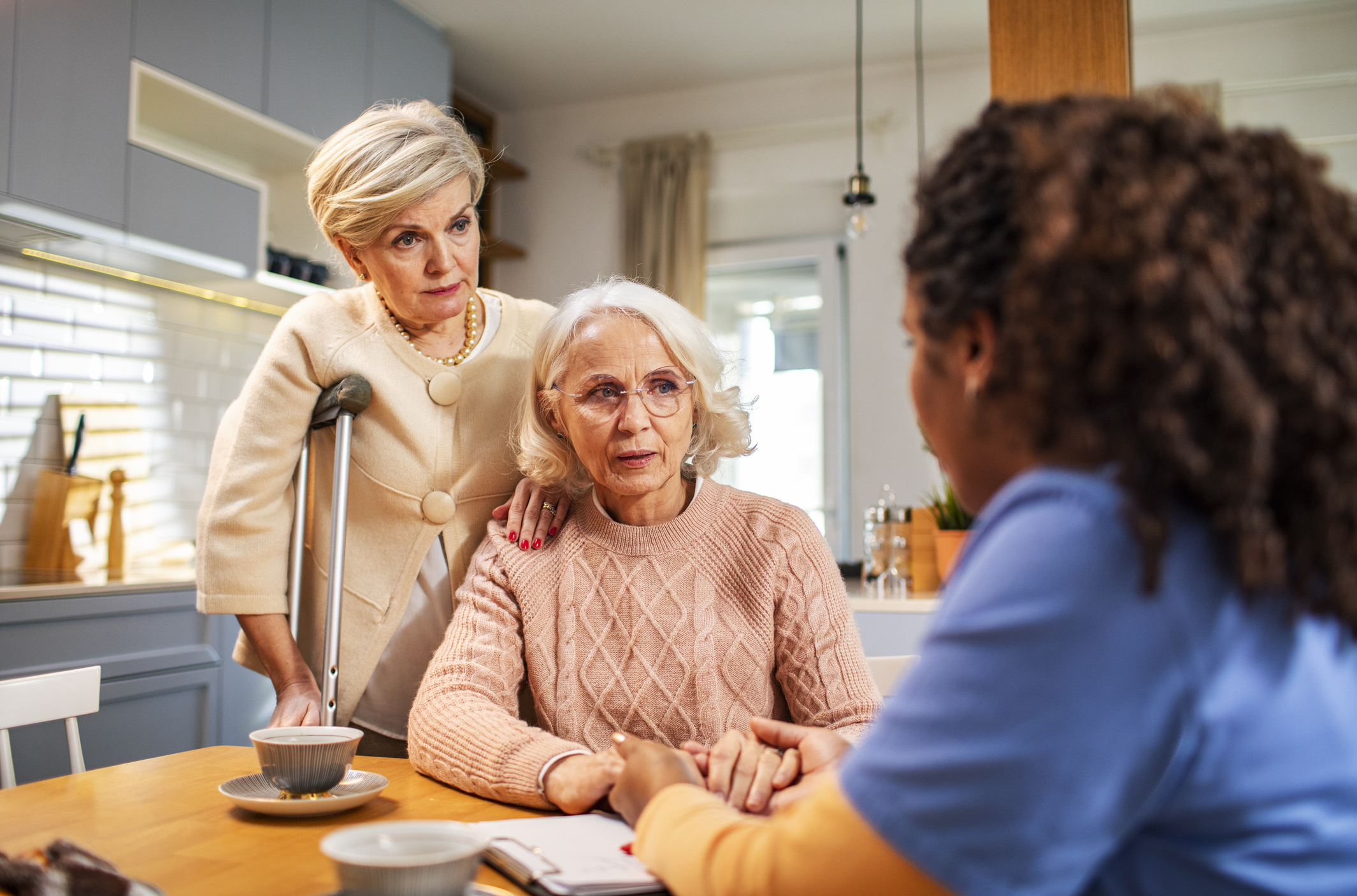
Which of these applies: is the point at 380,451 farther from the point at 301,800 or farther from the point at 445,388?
the point at 301,800

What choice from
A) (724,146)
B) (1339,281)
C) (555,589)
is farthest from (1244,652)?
(724,146)

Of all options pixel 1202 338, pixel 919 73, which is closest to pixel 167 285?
pixel 919 73

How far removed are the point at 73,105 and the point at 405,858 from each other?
9.88ft

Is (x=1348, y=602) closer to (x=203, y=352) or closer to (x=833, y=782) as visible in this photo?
(x=833, y=782)

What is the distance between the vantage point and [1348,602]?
0.51 m

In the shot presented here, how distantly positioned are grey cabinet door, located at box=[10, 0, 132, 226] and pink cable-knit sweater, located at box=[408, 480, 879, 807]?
221 centimetres

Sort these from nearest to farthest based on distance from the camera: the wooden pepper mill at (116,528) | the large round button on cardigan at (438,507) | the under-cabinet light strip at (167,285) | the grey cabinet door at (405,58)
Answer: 1. the large round button on cardigan at (438,507)
2. the under-cabinet light strip at (167,285)
3. the wooden pepper mill at (116,528)
4. the grey cabinet door at (405,58)

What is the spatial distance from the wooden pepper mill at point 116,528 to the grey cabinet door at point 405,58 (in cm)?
182

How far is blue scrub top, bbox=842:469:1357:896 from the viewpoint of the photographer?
0.49 meters

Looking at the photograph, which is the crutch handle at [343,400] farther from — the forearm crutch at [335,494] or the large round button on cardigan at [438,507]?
the large round button on cardigan at [438,507]

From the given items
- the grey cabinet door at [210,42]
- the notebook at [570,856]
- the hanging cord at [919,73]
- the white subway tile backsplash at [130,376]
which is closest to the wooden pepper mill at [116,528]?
the white subway tile backsplash at [130,376]

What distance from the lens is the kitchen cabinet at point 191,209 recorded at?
3.06 metres

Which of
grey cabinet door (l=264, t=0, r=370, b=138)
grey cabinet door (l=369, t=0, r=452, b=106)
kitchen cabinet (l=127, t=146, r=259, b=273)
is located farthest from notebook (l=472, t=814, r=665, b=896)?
grey cabinet door (l=369, t=0, r=452, b=106)

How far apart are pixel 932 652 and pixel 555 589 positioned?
951 millimetres
